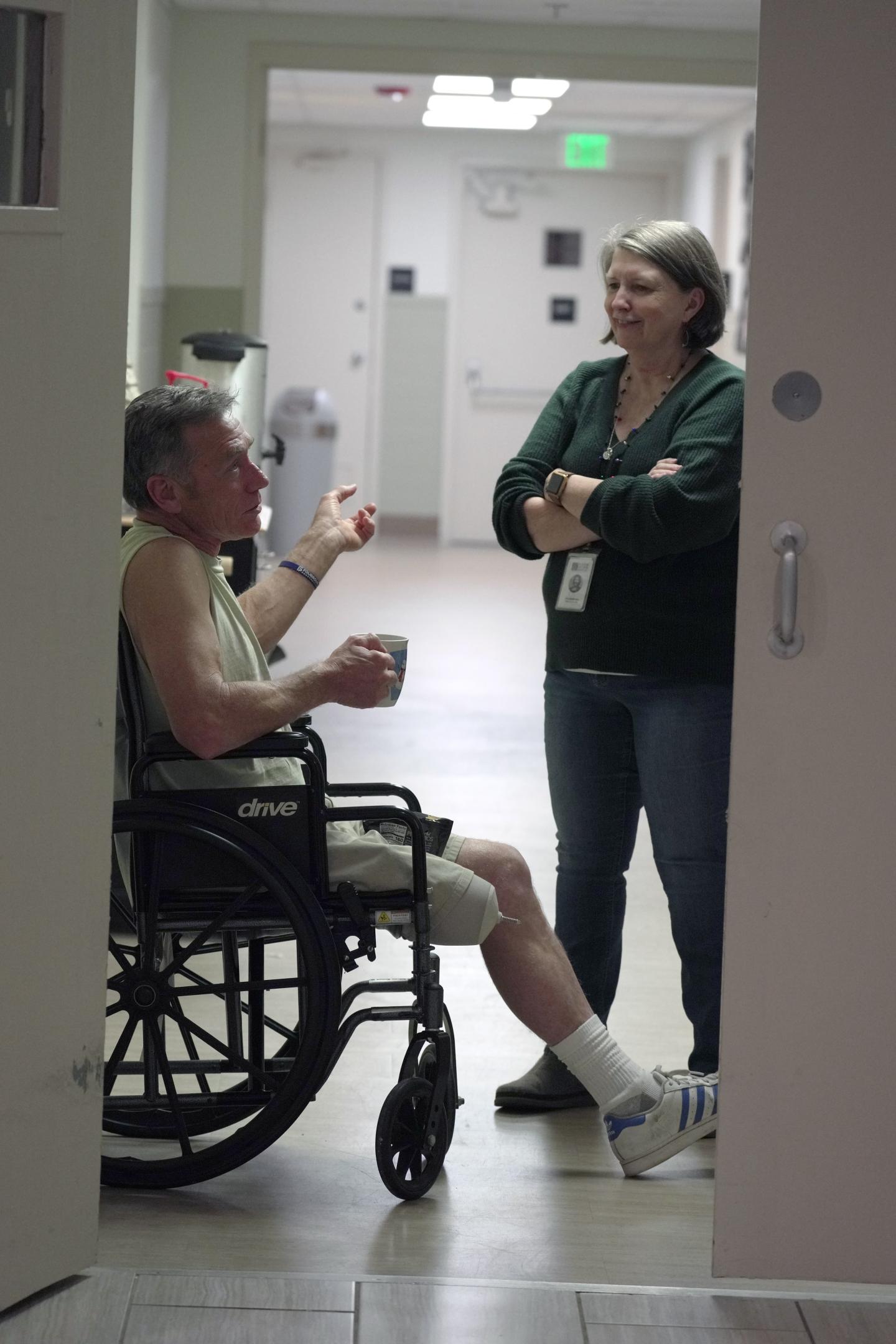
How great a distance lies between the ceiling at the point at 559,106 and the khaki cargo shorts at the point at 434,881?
22.8 ft

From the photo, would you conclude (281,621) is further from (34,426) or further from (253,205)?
(253,205)

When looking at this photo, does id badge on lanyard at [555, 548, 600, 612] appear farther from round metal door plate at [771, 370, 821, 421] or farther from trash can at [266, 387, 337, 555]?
trash can at [266, 387, 337, 555]

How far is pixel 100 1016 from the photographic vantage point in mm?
1786

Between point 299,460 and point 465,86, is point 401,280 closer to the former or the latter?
point 299,460

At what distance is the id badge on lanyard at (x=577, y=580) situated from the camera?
2.36 meters

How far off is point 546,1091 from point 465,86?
20.7 feet

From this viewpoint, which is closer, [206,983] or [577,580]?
[206,983]

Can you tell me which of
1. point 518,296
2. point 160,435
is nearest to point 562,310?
point 518,296

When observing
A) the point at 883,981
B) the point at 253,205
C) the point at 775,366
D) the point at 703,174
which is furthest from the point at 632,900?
the point at 703,174

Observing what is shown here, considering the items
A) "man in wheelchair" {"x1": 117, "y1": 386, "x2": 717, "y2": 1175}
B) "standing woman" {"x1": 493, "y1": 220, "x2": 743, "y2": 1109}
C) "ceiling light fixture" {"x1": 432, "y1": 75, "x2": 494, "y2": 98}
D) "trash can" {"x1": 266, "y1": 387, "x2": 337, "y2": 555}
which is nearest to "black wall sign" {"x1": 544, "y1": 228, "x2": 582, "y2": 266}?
"trash can" {"x1": 266, "y1": 387, "x2": 337, "y2": 555}

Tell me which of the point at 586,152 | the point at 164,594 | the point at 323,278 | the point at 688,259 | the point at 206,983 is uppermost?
the point at 586,152

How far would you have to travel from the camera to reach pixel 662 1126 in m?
2.19

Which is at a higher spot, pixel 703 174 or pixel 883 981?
pixel 703 174

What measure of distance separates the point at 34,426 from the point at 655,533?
0.94 meters
